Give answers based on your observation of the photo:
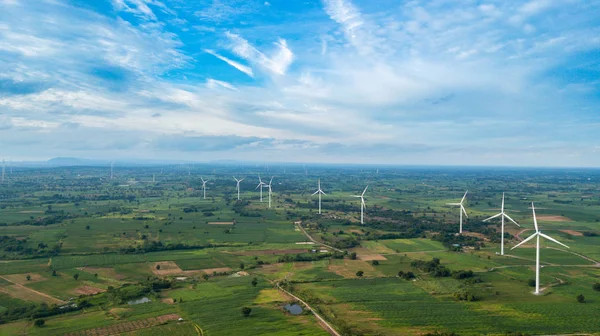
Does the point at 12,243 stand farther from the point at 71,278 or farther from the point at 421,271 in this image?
the point at 421,271

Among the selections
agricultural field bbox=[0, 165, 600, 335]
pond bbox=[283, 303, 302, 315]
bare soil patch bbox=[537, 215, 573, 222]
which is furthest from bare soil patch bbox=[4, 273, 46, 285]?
bare soil patch bbox=[537, 215, 573, 222]

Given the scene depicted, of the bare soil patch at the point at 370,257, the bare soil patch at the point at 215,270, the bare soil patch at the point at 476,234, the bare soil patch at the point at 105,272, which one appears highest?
the bare soil patch at the point at 476,234

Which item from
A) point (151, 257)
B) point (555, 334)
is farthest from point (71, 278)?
point (555, 334)

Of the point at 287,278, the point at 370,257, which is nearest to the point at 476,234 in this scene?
the point at 370,257

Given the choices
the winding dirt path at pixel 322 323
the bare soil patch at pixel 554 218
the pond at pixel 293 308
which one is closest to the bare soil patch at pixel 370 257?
the winding dirt path at pixel 322 323

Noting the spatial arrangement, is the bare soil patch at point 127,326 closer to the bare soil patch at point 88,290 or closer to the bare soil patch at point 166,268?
the bare soil patch at point 88,290
